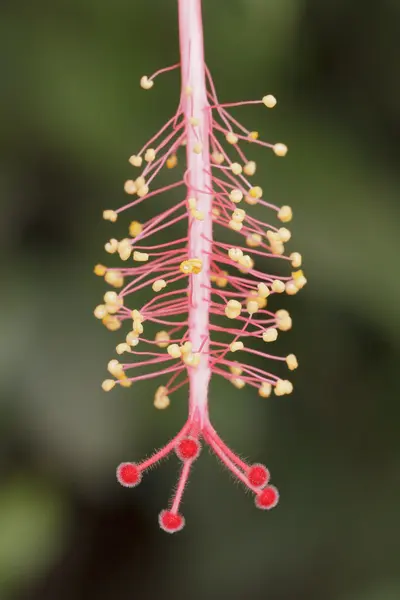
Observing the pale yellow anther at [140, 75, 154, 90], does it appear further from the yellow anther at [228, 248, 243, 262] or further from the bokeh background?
the bokeh background

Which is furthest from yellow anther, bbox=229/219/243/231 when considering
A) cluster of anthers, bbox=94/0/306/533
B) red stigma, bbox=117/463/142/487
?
red stigma, bbox=117/463/142/487

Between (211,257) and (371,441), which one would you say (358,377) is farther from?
(211,257)

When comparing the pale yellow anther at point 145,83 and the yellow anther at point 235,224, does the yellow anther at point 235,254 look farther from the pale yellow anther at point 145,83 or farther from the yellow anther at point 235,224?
the pale yellow anther at point 145,83

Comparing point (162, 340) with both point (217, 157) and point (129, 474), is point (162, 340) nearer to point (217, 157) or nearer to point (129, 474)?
point (129, 474)

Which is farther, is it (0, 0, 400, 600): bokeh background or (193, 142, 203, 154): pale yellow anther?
(0, 0, 400, 600): bokeh background

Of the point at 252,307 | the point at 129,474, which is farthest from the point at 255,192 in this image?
the point at 129,474

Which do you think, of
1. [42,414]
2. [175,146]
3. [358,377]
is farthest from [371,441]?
[175,146]

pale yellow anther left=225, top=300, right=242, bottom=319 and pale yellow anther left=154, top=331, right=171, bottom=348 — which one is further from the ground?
pale yellow anther left=225, top=300, right=242, bottom=319

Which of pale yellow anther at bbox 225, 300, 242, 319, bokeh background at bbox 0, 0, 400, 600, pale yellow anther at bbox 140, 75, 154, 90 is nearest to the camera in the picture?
pale yellow anther at bbox 225, 300, 242, 319

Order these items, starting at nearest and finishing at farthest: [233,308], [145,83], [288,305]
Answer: [233,308] < [145,83] < [288,305]

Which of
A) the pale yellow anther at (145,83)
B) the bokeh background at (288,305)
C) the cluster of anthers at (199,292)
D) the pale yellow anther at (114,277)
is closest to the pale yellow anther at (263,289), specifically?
the cluster of anthers at (199,292)
